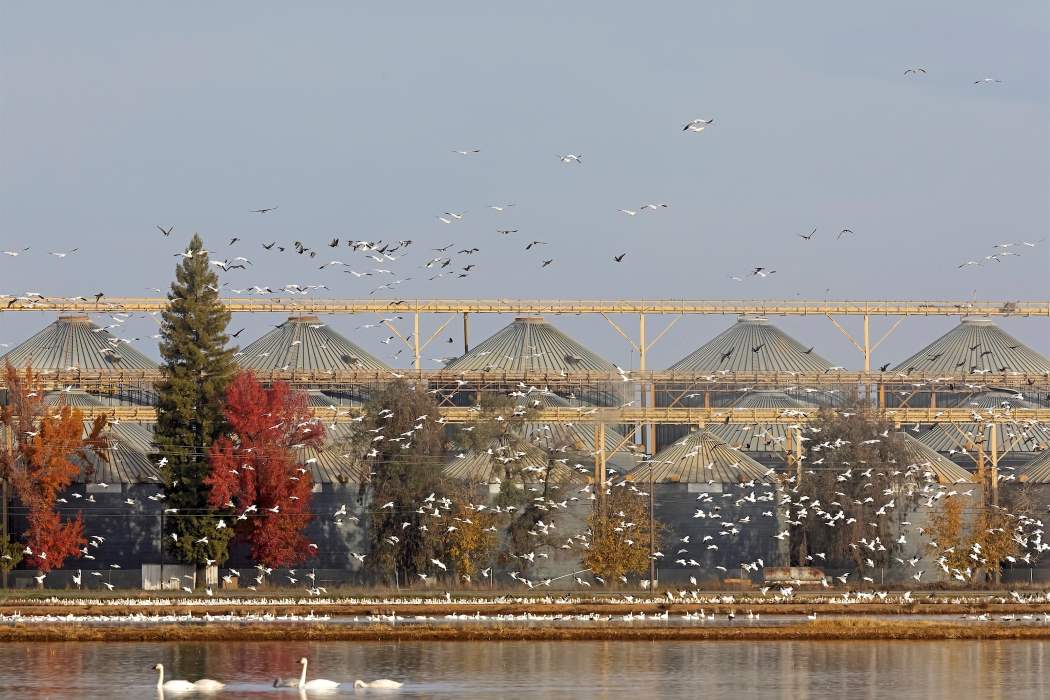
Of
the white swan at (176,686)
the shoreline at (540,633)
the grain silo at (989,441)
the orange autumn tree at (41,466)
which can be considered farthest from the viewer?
the grain silo at (989,441)

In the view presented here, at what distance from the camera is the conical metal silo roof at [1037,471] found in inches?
3920

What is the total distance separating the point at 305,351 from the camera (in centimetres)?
11369

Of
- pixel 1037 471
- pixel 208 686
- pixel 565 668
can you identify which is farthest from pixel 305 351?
pixel 208 686

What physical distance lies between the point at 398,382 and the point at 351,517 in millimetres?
6348

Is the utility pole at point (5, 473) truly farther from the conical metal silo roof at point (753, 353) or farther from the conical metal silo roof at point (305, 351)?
the conical metal silo roof at point (753, 353)

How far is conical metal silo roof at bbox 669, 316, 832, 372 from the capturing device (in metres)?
117

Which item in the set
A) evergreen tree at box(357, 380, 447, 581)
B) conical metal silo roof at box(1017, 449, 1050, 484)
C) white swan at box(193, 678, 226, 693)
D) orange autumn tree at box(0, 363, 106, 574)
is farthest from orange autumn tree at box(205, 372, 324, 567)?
white swan at box(193, 678, 226, 693)

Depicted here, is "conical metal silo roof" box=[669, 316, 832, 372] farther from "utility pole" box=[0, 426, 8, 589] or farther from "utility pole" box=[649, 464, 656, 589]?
"utility pole" box=[0, 426, 8, 589]

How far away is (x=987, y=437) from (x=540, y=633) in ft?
201

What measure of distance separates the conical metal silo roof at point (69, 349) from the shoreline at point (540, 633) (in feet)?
180

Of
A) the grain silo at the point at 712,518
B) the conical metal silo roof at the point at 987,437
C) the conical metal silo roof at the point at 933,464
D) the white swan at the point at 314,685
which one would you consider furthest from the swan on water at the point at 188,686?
the conical metal silo roof at the point at 987,437

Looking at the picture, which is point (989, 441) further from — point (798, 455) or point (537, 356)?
point (537, 356)

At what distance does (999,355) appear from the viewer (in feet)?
389

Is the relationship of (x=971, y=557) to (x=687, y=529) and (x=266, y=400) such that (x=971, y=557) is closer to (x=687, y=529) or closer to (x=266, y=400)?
(x=687, y=529)
